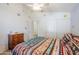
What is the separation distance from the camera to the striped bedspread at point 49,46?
59.9 inches

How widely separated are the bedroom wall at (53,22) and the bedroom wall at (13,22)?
0.12 metres

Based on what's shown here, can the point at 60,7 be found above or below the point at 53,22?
above

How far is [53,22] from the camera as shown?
1.63 meters

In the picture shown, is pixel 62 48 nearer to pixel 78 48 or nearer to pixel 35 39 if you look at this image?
pixel 78 48

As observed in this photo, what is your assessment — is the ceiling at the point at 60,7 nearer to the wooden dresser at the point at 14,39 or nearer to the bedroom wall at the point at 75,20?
the bedroom wall at the point at 75,20

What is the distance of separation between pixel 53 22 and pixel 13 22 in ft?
1.72

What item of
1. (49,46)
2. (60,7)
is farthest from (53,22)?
(49,46)

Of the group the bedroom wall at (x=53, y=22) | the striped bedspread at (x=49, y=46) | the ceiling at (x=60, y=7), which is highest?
the ceiling at (x=60, y=7)

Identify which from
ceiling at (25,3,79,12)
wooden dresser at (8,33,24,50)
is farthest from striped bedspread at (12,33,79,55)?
ceiling at (25,3,79,12)

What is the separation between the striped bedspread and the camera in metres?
1.52

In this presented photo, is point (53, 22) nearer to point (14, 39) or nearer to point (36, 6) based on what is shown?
point (36, 6)

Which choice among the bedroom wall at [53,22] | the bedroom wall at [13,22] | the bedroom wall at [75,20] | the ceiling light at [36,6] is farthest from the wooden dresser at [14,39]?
the bedroom wall at [75,20]

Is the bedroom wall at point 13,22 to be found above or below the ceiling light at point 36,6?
below
